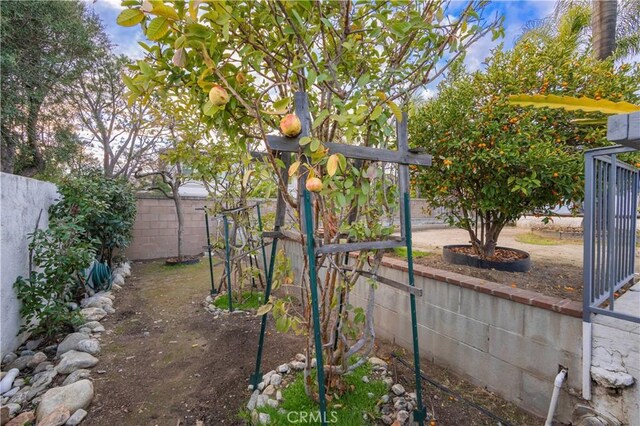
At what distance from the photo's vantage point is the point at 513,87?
258 centimetres

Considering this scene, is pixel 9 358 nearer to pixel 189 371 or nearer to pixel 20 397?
pixel 20 397

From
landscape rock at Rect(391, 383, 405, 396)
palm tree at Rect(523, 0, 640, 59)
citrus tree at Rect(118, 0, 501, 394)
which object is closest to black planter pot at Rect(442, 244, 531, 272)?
landscape rock at Rect(391, 383, 405, 396)

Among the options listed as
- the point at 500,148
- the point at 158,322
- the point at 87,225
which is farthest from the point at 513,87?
the point at 87,225

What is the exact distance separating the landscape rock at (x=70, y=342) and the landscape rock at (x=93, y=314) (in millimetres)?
551

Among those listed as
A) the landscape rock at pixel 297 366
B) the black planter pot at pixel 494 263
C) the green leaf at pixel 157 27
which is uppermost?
the green leaf at pixel 157 27

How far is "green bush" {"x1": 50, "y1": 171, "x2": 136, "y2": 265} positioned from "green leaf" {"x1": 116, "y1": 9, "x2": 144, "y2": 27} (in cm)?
280

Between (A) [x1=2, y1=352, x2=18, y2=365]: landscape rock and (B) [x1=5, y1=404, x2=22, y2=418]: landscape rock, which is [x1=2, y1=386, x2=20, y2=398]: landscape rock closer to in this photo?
(B) [x1=5, y1=404, x2=22, y2=418]: landscape rock

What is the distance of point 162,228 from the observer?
265 inches

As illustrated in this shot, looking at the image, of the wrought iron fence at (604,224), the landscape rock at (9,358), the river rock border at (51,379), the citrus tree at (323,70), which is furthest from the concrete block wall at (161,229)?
the wrought iron fence at (604,224)

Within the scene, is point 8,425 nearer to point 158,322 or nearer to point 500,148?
point 158,322

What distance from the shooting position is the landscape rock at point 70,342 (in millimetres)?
2453

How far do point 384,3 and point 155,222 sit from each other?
6857 mm

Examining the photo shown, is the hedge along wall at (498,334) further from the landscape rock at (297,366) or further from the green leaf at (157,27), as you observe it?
the green leaf at (157,27)

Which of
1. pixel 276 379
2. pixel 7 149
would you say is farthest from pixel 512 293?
pixel 7 149
